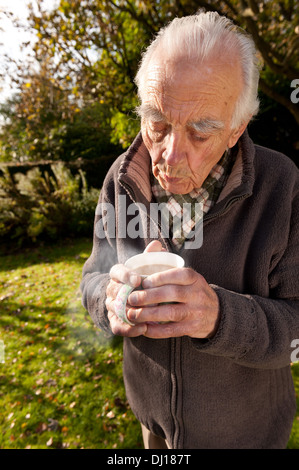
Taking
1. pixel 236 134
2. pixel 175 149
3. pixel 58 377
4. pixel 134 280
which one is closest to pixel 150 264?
pixel 134 280

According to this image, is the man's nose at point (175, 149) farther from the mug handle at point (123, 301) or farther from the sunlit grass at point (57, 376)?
the sunlit grass at point (57, 376)

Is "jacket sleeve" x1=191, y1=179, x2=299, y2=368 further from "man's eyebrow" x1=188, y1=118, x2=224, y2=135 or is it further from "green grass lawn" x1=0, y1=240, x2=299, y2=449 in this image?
"green grass lawn" x1=0, y1=240, x2=299, y2=449

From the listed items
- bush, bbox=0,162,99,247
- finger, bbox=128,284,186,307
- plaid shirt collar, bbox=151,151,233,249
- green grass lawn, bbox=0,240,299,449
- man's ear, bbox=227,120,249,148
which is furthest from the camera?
bush, bbox=0,162,99,247

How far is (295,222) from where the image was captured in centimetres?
134

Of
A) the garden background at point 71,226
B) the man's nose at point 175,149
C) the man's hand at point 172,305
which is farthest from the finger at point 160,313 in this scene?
the garden background at point 71,226

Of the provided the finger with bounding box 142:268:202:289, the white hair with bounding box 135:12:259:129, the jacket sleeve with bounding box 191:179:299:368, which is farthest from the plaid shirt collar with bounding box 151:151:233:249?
the finger with bounding box 142:268:202:289

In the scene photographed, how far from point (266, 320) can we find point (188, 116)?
881 mm

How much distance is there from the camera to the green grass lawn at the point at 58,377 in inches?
132

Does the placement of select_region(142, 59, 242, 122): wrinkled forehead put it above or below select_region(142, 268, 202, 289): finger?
above

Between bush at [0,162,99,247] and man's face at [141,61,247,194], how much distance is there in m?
7.58

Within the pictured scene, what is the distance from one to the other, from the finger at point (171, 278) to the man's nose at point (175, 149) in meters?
0.51

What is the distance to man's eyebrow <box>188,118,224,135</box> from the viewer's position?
1210mm

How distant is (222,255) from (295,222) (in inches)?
13.9
